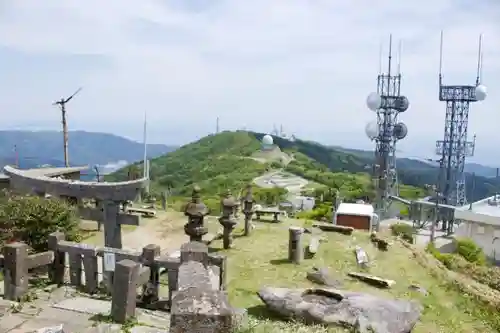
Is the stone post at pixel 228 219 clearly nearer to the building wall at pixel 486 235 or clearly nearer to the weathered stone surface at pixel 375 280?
the weathered stone surface at pixel 375 280

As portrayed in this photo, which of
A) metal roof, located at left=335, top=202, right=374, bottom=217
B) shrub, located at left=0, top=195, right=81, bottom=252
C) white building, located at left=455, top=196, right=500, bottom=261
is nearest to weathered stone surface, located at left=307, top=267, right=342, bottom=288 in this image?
shrub, located at left=0, top=195, right=81, bottom=252

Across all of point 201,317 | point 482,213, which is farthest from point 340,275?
point 482,213

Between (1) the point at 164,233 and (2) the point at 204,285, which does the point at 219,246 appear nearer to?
(1) the point at 164,233

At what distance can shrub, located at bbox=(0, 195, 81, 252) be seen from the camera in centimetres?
1330

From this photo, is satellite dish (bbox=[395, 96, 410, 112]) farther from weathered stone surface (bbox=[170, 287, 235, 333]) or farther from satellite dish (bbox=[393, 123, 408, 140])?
weathered stone surface (bbox=[170, 287, 235, 333])

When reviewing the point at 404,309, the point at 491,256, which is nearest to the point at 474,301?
the point at 404,309

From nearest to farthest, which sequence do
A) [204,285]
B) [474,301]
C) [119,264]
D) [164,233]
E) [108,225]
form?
[204,285], [119,264], [474,301], [108,225], [164,233]

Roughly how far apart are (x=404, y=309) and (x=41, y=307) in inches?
288

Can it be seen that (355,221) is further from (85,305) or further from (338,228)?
(85,305)

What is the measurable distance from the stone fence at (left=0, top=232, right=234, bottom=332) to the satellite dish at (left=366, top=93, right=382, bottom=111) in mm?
38322

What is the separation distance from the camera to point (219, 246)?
706 inches

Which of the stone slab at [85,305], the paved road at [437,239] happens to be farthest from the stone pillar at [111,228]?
the paved road at [437,239]

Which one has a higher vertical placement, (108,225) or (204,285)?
(204,285)

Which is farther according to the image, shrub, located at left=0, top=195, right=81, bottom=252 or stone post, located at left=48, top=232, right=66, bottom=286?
shrub, located at left=0, top=195, right=81, bottom=252
